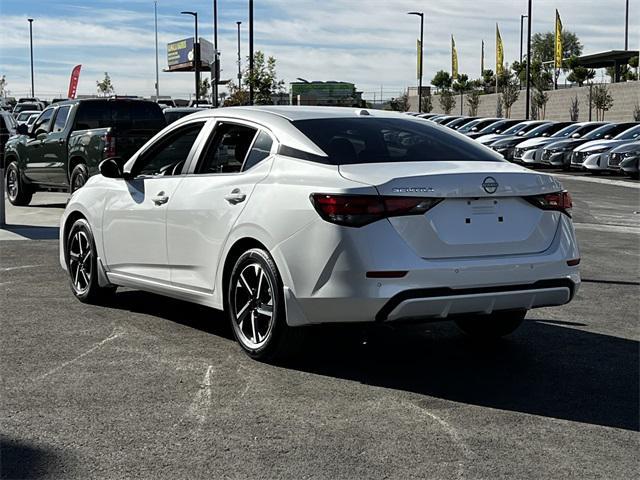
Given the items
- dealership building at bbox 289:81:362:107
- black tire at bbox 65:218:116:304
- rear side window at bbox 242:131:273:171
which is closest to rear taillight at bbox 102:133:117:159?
black tire at bbox 65:218:116:304

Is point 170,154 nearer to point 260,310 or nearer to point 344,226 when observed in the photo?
point 260,310

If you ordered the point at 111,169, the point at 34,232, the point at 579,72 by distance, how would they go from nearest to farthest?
the point at 111,169 → the point at 34,232 → the point at 579,72

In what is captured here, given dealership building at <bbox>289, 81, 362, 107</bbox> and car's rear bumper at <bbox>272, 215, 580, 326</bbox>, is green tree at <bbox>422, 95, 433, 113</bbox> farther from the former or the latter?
car's rear bumper at <bbox>272, 215, 580, 326</bbox>

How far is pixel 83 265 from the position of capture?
8.43 meters

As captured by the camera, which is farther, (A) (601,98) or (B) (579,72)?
(B) (579,72)

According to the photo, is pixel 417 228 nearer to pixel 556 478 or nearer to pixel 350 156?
pixel 350 156

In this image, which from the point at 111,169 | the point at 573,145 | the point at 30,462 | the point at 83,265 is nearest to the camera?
the point at 30,462

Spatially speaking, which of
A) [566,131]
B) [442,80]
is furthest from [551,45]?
[566,131]

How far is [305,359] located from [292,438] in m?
1.67

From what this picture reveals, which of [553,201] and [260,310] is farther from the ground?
[553,201]

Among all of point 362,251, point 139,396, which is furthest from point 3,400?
point 362,251

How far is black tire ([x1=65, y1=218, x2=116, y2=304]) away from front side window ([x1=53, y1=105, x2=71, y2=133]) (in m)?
9.52

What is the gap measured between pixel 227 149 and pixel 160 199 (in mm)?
703

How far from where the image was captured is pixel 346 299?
5.72 meters
